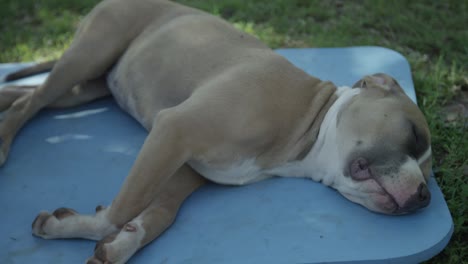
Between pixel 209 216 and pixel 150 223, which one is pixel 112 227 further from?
pixel 209 216

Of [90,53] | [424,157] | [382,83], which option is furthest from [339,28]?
[424,157]

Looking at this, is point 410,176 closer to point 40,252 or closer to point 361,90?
point 361,90

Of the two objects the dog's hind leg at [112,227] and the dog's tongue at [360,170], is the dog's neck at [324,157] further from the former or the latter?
the dog's hind leg at [112,227]

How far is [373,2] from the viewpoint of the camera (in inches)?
218

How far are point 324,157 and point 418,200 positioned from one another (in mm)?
530

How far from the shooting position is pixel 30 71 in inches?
165

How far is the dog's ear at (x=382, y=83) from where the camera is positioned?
304 cm

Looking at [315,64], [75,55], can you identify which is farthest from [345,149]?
[75,55]

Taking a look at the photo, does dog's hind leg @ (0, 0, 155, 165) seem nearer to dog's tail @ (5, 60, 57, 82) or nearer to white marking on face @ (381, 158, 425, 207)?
dog's tail @ (5, 60, 57, 82)

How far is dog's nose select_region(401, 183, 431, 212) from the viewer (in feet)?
8.73

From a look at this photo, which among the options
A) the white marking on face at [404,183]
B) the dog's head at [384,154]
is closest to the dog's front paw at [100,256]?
the dog's head at [384,154]

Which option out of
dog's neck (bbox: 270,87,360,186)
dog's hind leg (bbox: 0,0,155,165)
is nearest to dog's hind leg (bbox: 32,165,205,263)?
dog's neck (bbox: 270,87,360,186)

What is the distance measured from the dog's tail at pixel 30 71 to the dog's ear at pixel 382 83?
233 centimetres

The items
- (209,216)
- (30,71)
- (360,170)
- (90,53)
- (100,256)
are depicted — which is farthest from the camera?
(30,71)
